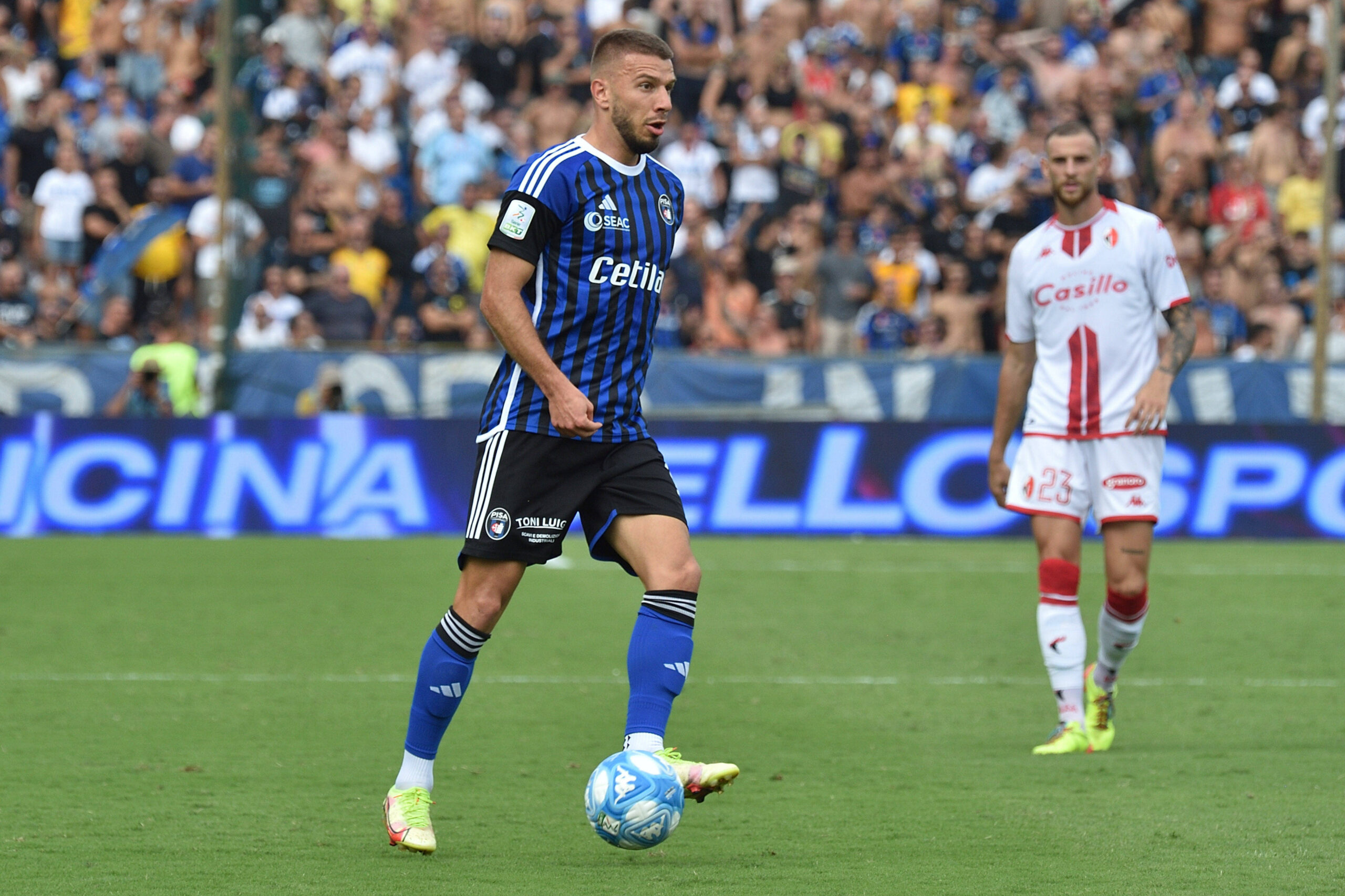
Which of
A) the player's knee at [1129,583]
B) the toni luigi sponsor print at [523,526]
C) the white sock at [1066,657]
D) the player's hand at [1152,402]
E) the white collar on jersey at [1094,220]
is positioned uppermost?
the white collar on jersey at [1094,220]

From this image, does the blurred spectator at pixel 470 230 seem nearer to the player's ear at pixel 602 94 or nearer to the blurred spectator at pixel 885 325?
the blurred spectator at pixel 885 325

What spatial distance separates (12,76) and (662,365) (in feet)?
26.8

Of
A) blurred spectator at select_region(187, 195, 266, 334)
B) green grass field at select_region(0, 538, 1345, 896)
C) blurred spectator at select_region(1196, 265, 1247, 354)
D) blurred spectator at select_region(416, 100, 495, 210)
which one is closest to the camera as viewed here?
green grass field at select_region(0, 538, 1345, 896)

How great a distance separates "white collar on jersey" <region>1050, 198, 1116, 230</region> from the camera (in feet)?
23.2

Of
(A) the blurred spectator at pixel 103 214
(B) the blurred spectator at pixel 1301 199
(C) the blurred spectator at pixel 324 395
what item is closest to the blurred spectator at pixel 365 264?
(C) the blurred spectator at pixel 324 395

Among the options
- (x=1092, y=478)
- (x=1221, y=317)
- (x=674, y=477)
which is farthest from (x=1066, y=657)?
(x=1221, y=317)

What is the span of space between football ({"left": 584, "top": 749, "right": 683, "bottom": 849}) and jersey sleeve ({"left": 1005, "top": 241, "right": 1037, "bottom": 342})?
305 cm

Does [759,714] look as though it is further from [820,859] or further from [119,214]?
[119,214]

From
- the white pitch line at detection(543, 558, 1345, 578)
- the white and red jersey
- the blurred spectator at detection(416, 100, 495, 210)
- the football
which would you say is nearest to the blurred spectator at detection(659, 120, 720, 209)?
the blurred spectator at detection(416, 100, 495, 210)

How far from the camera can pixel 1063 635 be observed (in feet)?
23.0

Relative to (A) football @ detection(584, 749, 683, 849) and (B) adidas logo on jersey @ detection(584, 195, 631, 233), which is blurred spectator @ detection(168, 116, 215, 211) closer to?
(B) adidas logo on jersey @ detection(584, 195, 631, 233)

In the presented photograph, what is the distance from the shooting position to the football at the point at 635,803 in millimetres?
4617

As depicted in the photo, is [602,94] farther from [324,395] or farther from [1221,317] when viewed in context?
[1221,317]

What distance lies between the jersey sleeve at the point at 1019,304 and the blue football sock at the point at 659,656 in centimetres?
263
